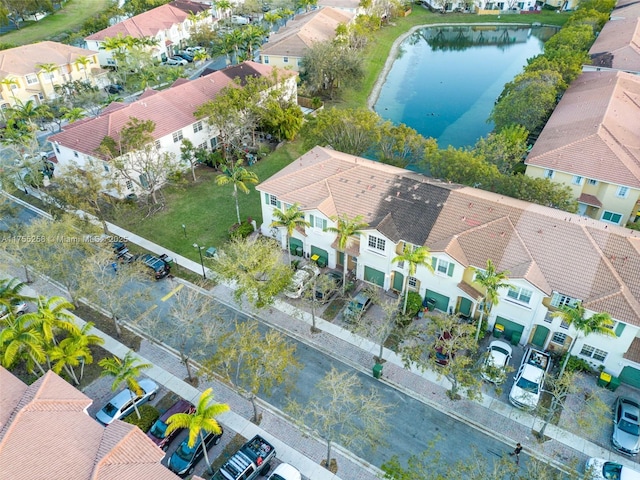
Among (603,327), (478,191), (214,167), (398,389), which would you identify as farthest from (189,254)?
(603,327)

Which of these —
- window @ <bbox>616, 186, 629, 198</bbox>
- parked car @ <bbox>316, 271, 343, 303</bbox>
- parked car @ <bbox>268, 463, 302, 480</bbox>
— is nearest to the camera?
parked car @ <bbox>268, 463, 302, 480</bbox>

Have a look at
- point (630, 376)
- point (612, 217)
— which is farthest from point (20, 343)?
point (612, 217)

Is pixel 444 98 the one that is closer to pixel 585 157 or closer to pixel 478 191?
pixel 585 157

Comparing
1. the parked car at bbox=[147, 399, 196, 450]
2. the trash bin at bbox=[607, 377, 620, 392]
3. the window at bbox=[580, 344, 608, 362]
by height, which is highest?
the window at bbox=[580, 344, 608, 362]

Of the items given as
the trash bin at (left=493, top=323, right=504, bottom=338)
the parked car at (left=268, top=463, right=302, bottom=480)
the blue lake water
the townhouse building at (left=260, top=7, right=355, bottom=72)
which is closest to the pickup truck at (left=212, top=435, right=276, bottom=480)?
the parked car at (left=268, top=463, right=302, bottom=480)

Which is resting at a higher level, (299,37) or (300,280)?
(299,37)

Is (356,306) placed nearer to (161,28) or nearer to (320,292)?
(320,292)

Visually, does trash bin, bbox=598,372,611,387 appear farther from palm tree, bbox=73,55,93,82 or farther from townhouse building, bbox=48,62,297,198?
palm tree, bbox=73,55,93,82
